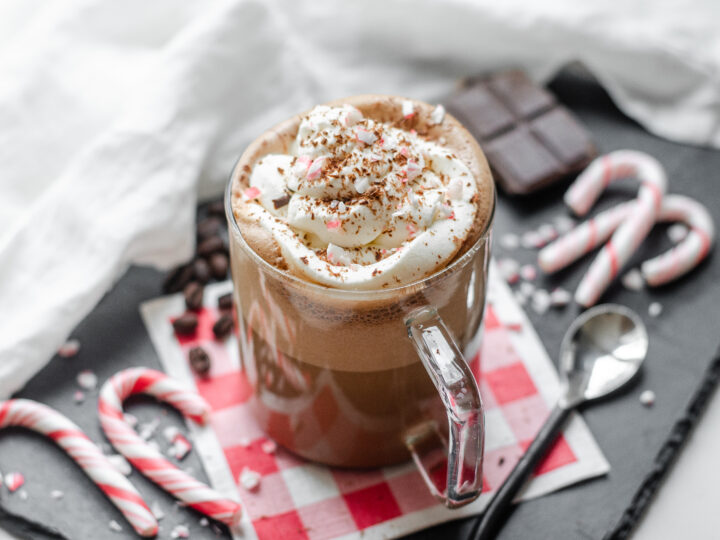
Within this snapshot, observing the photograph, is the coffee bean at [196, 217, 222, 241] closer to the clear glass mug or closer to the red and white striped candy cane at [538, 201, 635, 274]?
the clear glass mug

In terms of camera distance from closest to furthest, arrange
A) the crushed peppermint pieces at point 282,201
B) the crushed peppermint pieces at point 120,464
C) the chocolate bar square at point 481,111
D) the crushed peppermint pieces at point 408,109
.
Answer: the crushed peppermint pieces at point 282,201, the crushed peppermint pieces at point 408,109, the crushed peppermint pieces at point 120,464, the chocolate bar square at point 481,111

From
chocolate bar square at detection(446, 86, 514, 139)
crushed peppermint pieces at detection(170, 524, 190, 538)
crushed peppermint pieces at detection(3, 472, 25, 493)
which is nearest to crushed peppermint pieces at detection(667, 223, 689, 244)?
chocolate bar square at detection(446, 86, 514, 139)

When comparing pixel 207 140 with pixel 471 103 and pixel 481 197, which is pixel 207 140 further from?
pixel 481 197

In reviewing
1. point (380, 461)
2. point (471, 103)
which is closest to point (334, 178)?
point (380, 461)

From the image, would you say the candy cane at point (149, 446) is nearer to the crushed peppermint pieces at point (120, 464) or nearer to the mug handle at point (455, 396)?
the crushed peppermint pieces at point (120, 464)

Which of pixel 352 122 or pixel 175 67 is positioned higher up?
pixel 352 122

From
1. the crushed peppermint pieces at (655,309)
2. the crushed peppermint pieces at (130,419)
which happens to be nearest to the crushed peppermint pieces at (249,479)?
the crushed peppermint pieces at (130,419)
